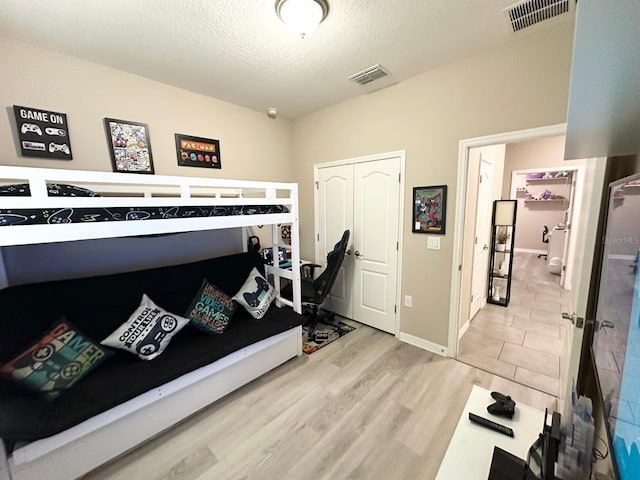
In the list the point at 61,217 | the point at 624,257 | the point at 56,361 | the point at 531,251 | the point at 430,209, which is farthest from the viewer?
the point at 531,251

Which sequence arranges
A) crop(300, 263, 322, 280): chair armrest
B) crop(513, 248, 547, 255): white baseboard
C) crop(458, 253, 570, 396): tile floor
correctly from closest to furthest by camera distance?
crop(458, 253, 570, 396): tile floor, crop(300, 263, 322, 280): chair armrest, crop(513, 248, 547, 255): white baseboard

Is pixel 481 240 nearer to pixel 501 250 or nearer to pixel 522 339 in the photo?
pixel 501 250

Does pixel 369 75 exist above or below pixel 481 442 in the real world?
above

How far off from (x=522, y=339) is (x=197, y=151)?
4.02 metres

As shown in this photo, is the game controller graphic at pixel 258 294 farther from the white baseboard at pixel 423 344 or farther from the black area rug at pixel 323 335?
the white baseboard at pixel 423 344

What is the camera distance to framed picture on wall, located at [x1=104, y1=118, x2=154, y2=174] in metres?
2.25

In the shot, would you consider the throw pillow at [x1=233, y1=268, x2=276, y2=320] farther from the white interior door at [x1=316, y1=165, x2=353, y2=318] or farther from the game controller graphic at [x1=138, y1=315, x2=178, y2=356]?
the white interior door at [x1=316, y1=165, x2=353, y2=318]

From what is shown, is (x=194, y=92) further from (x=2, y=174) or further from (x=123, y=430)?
(x=123, y=430)

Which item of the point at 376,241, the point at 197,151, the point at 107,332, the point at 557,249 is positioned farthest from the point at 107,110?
the point at 557,249

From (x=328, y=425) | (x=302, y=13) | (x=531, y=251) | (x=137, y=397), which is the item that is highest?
(x=302, y=13)

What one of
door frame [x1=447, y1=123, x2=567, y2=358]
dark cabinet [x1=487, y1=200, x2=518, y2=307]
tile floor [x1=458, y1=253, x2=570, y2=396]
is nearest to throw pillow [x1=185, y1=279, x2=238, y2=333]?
door frame [x1=447, y1=123, x2=567, y2=358]

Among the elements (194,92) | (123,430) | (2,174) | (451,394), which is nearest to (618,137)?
(451,394)

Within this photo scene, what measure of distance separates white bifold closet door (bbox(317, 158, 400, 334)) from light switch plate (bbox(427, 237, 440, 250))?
35 centimetres

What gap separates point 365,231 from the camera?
3.04m
